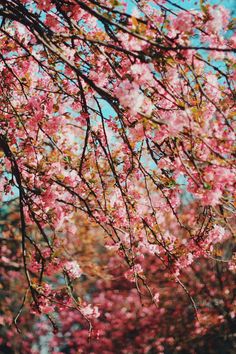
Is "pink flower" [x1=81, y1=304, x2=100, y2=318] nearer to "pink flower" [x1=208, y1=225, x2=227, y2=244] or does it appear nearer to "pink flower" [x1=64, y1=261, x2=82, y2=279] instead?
"pink flower" [x1=64, y1=261, x2=82, y2=279]

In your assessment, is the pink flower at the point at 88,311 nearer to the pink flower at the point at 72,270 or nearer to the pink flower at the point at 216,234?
the pink flower at the point at 72,270

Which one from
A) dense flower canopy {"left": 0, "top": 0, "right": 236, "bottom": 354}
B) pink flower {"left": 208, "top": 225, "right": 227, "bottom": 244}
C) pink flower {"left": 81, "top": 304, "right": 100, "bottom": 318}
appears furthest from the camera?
pink flower {"left": 81, "top": 304, "right": 100, "bottom": 318}

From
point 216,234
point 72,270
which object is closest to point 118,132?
point 216,234

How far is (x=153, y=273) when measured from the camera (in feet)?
44.0

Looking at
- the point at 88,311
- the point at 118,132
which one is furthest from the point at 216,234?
the point at 88,311

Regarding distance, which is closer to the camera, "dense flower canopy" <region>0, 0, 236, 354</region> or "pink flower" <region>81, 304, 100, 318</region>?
"dense flower canopy" <region>0, 0, 236, 354</region>

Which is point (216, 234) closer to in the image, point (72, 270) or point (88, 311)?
point (72, 270)

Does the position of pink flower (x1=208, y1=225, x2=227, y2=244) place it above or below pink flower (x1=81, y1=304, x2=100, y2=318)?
below

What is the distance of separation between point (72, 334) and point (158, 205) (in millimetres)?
11699

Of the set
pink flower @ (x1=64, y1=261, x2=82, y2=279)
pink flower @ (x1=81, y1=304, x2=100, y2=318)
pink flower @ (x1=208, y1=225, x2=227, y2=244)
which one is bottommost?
pink flower @ (x1=208, y1=225, x2=227, y2=244)

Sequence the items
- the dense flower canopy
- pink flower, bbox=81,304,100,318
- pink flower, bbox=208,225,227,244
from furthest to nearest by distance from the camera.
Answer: pink flower, bbox=81,304,100,318 < pink flower, bbox=208,225,227,244 < the dense flower canopy

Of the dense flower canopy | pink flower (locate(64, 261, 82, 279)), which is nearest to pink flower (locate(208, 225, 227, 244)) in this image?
the dense flower canopy

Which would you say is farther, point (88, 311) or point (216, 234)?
point (88, 311)

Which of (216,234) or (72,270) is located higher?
(72,270)
